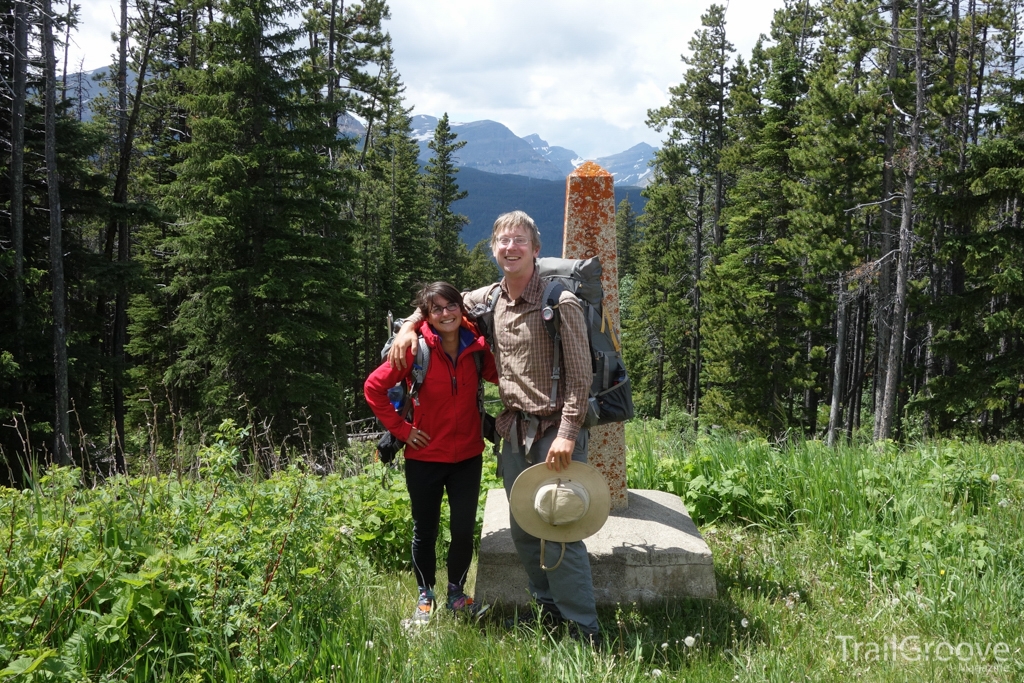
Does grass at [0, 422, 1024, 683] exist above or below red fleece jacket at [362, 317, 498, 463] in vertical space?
below

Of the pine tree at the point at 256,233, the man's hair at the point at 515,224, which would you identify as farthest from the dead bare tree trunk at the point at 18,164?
the man's hair at the point at 515,224

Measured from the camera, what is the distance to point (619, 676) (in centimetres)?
266

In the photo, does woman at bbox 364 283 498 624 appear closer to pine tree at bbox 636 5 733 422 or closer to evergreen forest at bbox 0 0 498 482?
evergreen forest at bbox 0 0 498 482

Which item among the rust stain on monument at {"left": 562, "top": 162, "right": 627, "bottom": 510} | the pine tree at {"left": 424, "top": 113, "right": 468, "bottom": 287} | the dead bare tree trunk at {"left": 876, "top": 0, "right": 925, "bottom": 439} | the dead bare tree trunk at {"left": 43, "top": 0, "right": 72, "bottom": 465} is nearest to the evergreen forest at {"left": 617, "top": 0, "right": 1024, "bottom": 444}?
the dead bare tree trunk at {"left": 876, "top": 0, "right": 925, "bottom": 439}

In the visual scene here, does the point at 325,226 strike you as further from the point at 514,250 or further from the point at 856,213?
the point at 514,250

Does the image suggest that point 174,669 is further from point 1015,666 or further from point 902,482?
point 902,482

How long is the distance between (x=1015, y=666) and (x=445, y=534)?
2971mm

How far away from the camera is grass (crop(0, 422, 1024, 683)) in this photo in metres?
2.52

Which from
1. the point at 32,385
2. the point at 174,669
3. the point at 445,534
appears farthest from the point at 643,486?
the point at 32,385

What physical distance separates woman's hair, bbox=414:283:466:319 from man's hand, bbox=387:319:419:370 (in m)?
0.13

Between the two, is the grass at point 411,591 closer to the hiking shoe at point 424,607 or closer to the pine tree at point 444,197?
the hiking shoe at point 424,607

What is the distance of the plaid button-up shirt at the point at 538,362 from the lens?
3047 millimetres

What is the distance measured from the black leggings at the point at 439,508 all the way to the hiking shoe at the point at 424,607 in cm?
4

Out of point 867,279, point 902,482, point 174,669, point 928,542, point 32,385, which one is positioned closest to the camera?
point 174,669
